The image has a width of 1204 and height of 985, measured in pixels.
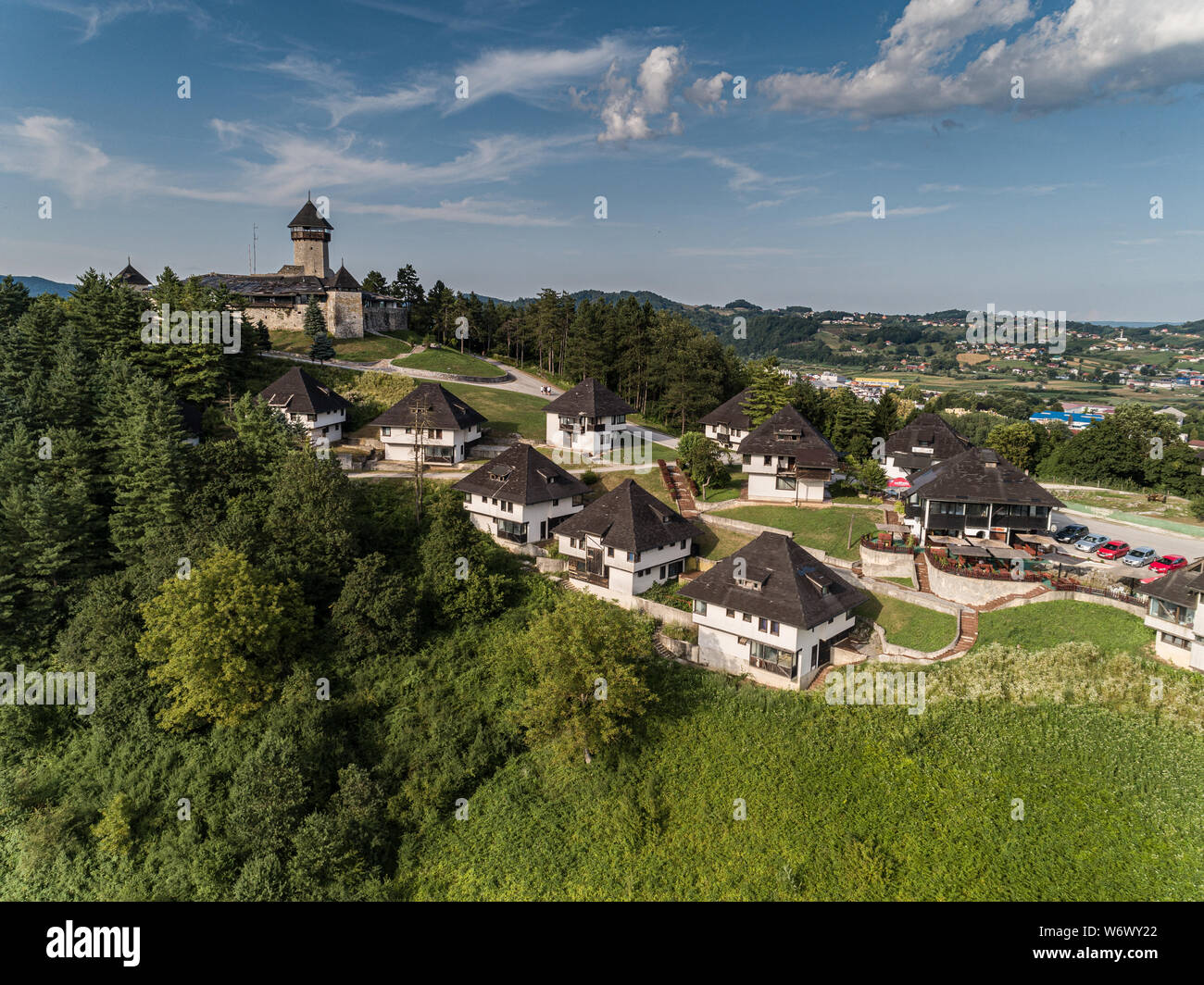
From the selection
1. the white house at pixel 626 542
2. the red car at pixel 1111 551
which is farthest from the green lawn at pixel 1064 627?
the white house at pixel 626 542

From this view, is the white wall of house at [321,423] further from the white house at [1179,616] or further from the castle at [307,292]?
the white house at [1179,616]

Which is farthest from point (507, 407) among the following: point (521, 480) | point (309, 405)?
point (521, 480)

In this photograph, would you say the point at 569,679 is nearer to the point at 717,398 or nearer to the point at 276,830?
the point at 276,830

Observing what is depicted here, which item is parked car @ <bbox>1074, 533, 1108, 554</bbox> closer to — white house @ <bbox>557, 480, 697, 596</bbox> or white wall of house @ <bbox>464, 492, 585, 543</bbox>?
white house @ <bbox>557, 480, 697, 596</bbox>

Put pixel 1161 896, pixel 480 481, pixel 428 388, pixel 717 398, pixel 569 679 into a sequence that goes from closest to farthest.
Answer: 1. pixel 1161 896
2. pixel 569 679
3. pixel 480 481
4. pixel 428 388
5. pixel 717 398

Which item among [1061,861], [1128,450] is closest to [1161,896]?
[1061,861]

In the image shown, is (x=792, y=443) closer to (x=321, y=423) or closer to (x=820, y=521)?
(x=820, y=521)

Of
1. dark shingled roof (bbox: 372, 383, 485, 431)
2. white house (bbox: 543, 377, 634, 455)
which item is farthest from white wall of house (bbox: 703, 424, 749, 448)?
dark shingled roof (bbox: 372, 383, 485, 431)
